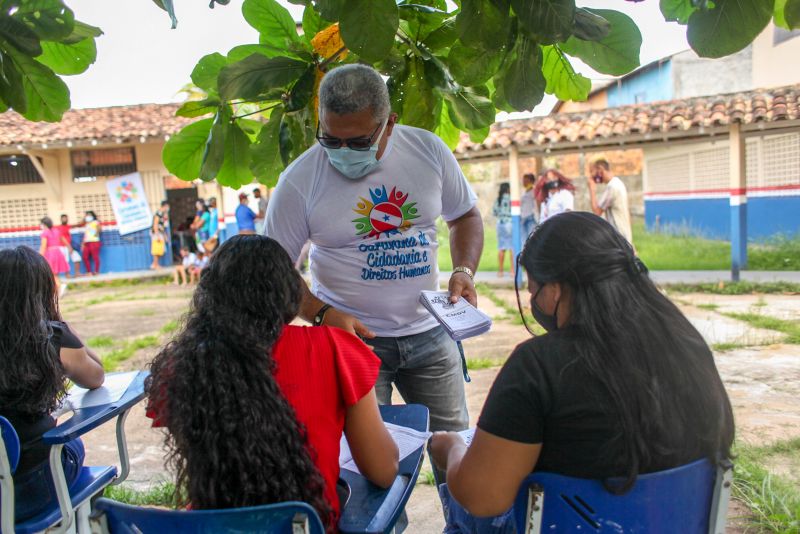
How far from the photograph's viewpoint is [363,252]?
2.21m

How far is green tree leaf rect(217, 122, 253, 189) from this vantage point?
240 cm

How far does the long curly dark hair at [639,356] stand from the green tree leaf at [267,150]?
4.40 ft

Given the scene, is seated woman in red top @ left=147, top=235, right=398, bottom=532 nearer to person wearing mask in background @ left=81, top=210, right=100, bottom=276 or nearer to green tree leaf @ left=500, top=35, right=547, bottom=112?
green tree leaf @ left=500, top=35, right=547, bottom=112

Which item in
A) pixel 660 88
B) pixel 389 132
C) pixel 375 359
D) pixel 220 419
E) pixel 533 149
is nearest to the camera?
pixel 220 419

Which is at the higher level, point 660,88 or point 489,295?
point 660,88

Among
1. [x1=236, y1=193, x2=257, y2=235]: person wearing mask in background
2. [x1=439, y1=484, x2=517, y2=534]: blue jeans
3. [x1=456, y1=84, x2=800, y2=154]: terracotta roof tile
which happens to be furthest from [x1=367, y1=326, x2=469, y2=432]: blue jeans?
[x1=236, y1=193, x2=257, y2=235]: person wearing mask in background

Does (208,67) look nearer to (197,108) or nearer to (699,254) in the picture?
(197,108)

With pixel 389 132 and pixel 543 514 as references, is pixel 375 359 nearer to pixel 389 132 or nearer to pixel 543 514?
pixel 543 514

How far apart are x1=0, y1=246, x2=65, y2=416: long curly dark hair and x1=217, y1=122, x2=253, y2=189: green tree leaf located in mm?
696

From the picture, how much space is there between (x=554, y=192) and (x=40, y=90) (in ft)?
23.8

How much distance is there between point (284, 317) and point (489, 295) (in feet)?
28.2

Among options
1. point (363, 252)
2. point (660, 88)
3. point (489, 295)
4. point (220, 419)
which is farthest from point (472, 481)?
point (660, 88)

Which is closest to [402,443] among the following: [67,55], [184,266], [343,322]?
[343,322]

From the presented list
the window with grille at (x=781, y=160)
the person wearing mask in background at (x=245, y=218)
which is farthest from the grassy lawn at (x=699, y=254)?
the person wearing mask in background at (x=245, y=218)
